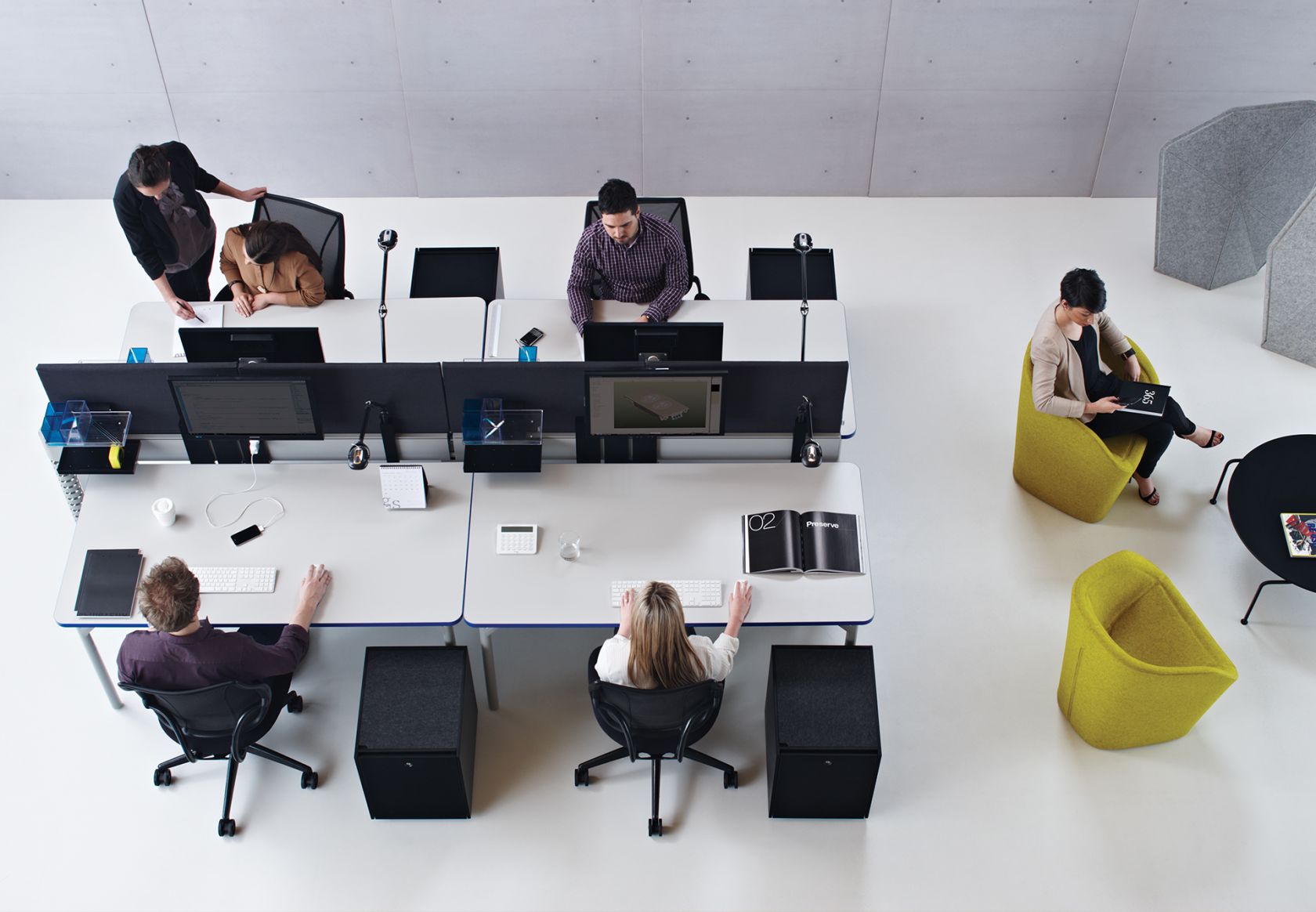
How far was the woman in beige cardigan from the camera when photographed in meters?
3.88

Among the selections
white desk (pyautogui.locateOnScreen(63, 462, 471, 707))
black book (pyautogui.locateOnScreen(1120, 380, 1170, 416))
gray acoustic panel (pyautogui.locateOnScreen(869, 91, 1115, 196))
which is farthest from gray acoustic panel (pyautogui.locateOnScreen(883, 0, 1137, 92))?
white desk (pyautogui.locateOnScreen(63, 462, 471, 707))

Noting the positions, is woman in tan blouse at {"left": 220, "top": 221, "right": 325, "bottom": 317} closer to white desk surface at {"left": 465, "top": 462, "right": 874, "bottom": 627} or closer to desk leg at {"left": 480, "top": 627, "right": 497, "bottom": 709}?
white desk surface at {"left": 465, "top": 462, "right": 874, "bottom": 627}

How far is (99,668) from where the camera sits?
3725 mm

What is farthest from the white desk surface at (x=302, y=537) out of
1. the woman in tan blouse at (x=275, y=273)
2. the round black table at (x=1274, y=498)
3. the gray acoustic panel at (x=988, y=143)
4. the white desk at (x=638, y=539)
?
the gray acoustic panel at (x=988, y=143)

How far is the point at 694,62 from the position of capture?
18.0 feet

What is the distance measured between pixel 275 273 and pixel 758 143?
2810 mm

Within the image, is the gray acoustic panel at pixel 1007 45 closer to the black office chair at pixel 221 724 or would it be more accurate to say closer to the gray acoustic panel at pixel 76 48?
the gray acoustic panel at pixel 76 48

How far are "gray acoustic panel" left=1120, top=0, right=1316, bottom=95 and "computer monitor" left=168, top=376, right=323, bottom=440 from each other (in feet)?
15.1

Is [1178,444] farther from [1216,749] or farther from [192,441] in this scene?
[192,441]

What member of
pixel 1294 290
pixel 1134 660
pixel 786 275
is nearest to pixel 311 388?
pixel 786 275

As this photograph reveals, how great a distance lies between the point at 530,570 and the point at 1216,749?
2495mm

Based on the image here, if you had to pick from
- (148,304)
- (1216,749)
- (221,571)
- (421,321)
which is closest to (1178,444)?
(1216,749)

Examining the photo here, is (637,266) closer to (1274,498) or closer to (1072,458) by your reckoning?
(1072,458)

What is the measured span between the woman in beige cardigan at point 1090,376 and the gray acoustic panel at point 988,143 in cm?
193
